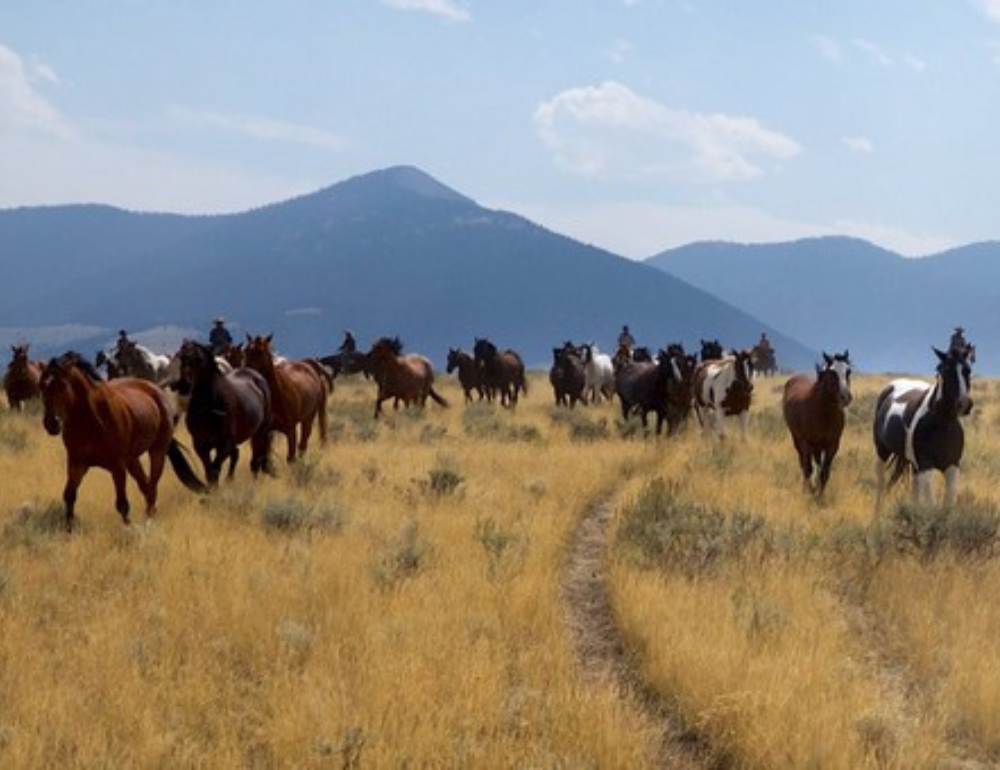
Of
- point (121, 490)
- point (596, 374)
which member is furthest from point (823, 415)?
point (596, 374)

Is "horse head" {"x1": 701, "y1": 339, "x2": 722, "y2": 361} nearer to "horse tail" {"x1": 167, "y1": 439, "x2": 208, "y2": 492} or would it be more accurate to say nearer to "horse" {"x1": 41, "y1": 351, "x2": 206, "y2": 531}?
"horse tail" {"x1": 167, "y1": 439, "x2": 208, "y2": 492}

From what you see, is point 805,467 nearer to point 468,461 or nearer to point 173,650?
point 468,461

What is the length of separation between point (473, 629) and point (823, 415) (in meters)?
7.55

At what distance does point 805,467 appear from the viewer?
42.9ft

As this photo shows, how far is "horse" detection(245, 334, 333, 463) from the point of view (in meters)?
13.5

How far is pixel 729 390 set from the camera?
1867 centimetres

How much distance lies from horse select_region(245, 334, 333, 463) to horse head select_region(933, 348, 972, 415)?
8.83m

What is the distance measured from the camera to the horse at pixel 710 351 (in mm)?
24141

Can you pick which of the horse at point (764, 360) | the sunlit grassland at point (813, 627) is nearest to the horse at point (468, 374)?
the sunlit grassland at point (813, 627)

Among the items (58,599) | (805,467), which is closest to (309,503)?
(58,599)

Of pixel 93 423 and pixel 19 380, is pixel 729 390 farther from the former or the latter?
pixel 19 380

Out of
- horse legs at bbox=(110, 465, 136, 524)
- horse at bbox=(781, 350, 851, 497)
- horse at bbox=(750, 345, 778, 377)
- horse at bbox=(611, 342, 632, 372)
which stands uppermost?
horse at bbox=(750, 345, 778, 377)

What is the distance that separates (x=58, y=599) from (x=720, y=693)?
4.90 metres

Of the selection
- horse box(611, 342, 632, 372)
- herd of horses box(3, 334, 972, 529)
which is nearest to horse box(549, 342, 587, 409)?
horse box(611, 342, 632, 372)
